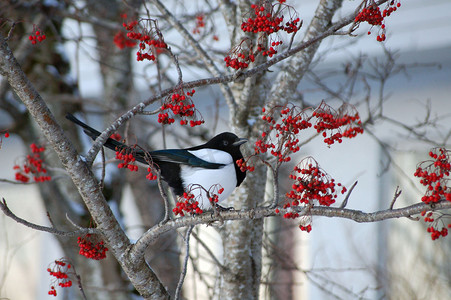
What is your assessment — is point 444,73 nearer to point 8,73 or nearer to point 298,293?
point 298,293

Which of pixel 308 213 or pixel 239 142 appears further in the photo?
pixel 239 142

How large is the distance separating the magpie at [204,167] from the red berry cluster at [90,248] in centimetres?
69

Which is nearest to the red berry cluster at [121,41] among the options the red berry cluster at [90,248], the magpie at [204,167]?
the magpie at [204,167]

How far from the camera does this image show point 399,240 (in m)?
5.66

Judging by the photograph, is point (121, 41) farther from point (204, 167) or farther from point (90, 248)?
Result: point (90, 248)

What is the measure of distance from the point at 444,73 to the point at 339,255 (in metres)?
2.30

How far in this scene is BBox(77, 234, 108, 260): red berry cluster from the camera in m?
2.10

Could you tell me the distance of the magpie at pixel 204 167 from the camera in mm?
2775

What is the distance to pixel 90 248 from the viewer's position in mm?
2121

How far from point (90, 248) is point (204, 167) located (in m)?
0.92

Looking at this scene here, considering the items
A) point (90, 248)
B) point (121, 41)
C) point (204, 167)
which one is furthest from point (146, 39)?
point (121, 41)

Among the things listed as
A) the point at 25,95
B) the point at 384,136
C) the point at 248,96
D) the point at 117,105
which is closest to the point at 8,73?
the point at 25,95

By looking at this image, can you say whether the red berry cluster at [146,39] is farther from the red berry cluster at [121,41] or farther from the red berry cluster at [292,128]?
the red berry cluster at [121,41]

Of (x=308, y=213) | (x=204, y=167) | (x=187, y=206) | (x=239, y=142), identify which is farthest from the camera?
(x=204, y=167)
